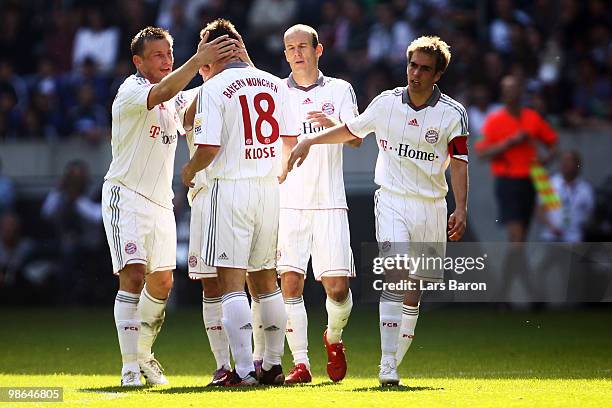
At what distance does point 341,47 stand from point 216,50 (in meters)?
9.71

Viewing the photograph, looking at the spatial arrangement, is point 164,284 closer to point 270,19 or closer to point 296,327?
point 296,327

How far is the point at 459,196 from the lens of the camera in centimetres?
851

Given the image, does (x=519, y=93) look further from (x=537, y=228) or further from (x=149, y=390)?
(x=149, y=390)

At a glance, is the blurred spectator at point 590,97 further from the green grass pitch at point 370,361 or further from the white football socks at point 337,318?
the white football socks at point 337,318

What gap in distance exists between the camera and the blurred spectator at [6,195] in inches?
666

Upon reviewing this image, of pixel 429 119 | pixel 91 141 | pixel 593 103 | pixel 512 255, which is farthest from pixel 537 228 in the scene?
pixel 429 119

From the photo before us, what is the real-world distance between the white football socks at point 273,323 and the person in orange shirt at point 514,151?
675cm

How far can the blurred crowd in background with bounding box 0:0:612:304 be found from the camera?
16.5 meters

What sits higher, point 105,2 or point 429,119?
point 105,2

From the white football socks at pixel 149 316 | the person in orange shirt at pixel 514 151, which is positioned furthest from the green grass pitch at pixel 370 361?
the person in orange shirt at pixel 514 151

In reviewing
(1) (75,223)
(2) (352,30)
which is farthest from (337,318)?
(2) (352,30)

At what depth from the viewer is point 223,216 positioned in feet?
27.0

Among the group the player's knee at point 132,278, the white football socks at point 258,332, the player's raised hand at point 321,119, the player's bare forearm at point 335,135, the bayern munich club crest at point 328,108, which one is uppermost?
the bayern munich club crest at point 328,108

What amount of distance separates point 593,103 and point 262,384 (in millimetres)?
9223
